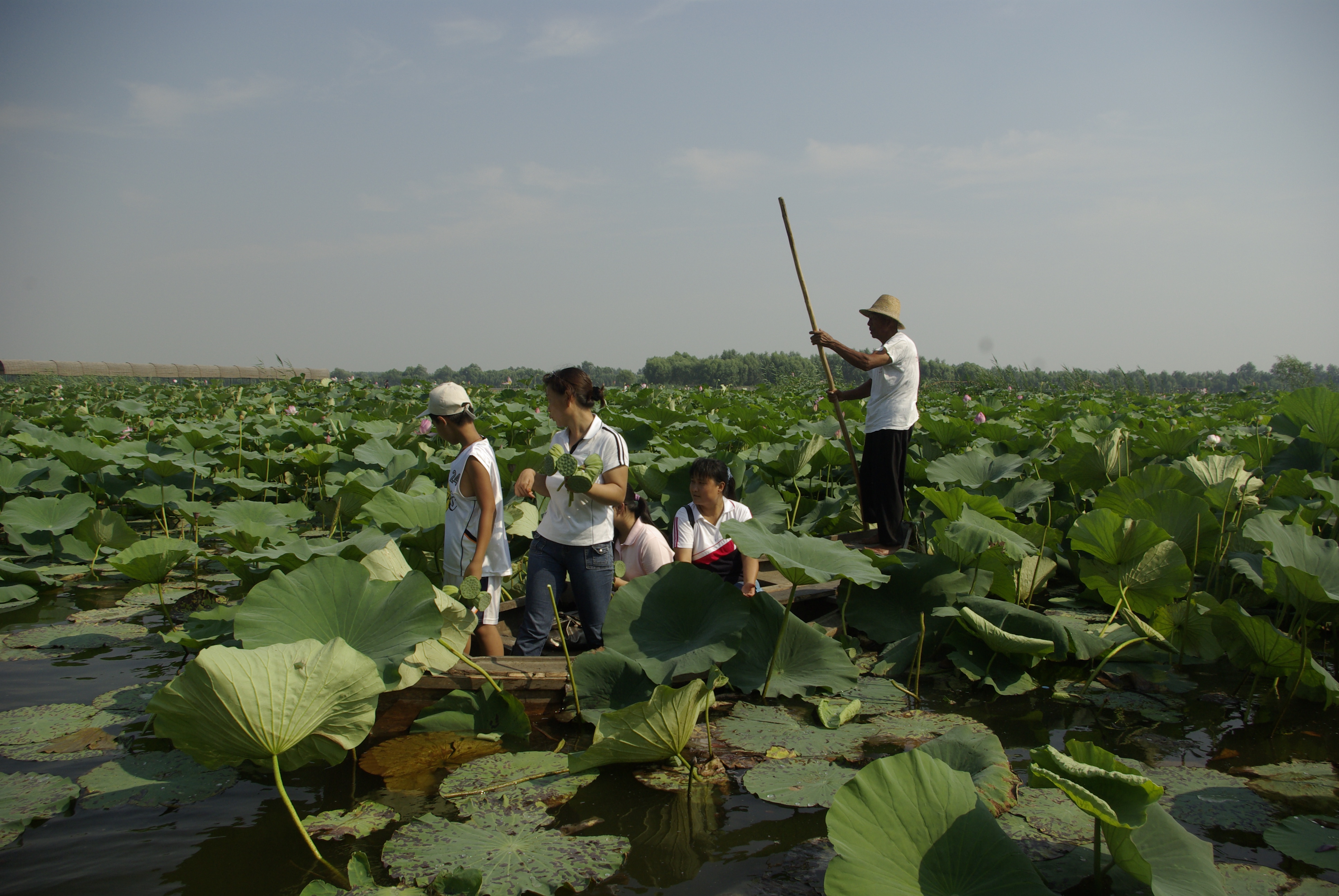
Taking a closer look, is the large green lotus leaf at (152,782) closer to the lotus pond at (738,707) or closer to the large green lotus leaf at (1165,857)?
the lotus pond at (738,707)

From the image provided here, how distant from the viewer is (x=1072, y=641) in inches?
119

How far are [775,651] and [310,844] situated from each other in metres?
1.53

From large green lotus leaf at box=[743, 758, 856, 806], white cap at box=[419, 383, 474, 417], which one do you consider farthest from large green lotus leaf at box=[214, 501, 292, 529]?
large green lotus leaf at box=[743, 758, 856, 806]

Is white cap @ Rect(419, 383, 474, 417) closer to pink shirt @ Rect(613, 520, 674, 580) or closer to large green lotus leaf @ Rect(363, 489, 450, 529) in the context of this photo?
large green lotus leaf @ Rect(363, 489, 450, 529)

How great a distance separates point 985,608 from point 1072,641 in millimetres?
318

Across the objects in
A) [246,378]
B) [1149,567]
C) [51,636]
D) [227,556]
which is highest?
[246,378]

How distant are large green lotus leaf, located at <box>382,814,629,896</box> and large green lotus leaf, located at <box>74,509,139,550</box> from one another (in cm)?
332

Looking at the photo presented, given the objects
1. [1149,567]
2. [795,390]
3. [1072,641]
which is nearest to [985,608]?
[1072,641]

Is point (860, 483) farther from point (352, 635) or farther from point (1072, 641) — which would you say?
point (352, 635)

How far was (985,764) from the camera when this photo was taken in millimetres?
2049

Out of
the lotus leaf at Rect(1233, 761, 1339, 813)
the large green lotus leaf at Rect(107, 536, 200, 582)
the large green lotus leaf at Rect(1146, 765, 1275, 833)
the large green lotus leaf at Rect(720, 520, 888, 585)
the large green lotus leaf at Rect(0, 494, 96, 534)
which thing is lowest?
the lotus leaf at Rect(1233, 761, 1339, 813)

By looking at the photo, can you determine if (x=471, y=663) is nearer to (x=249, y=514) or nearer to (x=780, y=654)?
(x=780, y=654)

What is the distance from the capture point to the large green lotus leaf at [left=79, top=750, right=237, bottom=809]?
2.26m

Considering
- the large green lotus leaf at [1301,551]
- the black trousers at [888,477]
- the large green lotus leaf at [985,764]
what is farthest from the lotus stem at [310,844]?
the black trousers at [888,477]
